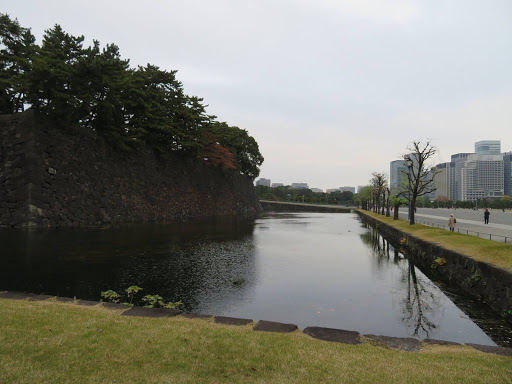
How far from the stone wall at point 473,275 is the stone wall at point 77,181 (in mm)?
21825

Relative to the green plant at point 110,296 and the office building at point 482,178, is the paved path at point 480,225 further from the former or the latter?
the office building at point 482,178

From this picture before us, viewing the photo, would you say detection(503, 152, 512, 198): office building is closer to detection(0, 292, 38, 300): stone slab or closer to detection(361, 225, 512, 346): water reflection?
detection(361, 225, 512, 346): water reflection

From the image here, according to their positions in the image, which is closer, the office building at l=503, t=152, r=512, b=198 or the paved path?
the paved path

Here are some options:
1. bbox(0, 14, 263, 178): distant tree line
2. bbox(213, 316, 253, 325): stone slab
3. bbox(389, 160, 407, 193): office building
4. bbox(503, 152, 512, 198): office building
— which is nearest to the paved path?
bbox(389, 160, 407, 193): office building

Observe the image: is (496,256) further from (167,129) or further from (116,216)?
(167,129)

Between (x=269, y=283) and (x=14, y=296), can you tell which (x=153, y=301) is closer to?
(x=14, y=296)

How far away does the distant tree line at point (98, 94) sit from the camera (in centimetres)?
2016

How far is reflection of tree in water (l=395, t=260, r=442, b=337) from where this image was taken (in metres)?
6.68

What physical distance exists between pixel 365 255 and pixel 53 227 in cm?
1898

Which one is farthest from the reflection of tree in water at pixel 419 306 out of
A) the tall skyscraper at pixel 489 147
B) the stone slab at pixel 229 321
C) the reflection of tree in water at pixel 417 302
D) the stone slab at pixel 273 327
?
the tall skyscraper at pixel 489 147

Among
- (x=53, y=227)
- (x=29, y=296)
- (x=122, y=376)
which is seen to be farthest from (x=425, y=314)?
(x=53, y=227)

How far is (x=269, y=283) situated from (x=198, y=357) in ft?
18.9

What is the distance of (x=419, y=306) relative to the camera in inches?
314

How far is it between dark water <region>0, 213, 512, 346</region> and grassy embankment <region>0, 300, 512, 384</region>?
217 cm
